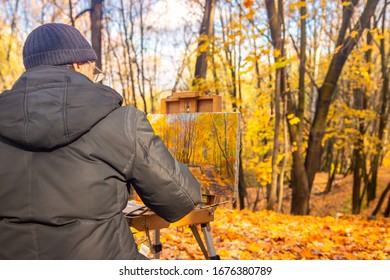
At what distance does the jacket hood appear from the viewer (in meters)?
1.05

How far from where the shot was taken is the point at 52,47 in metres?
1.26

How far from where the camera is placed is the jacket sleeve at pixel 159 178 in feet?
3.96

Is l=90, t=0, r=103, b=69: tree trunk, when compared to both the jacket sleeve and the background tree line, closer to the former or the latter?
the background tree line

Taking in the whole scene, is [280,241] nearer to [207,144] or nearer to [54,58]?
[207,144]

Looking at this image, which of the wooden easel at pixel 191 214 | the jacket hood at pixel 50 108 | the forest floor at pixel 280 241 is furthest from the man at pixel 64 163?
the forest floor at pixel 280 241

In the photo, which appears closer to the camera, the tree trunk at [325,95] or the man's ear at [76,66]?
the man's ear at [76,66]

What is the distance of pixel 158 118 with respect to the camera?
254cm

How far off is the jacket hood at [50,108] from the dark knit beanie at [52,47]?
5.0 inches

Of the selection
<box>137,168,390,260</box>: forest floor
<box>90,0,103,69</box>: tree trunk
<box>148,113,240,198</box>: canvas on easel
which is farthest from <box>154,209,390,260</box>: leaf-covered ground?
<box>90,0,103,69</box>: tree trunk

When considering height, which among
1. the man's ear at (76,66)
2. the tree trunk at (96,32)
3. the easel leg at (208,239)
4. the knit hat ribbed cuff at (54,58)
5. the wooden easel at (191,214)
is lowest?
the easel leg at (208,239)

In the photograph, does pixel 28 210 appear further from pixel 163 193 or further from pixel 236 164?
pixel 236 164

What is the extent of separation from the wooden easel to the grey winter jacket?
0.83m

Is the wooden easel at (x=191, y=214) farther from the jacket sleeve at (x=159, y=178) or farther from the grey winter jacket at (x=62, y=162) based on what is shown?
the grey winter jacket at (x=62, y=162)

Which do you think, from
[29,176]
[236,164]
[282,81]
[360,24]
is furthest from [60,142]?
[282,81]
